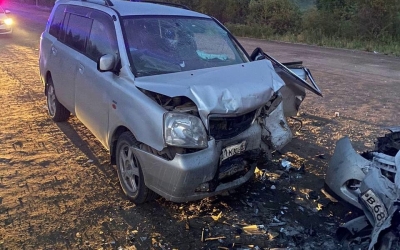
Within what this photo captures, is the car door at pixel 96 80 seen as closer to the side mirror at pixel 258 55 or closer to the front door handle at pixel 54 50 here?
the front door handle at pixel 54 50

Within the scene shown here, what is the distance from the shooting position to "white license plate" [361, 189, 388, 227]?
3.37 m

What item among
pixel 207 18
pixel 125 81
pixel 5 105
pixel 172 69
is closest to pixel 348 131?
pixel 207 18

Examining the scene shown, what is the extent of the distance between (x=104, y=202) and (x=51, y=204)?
53 cm

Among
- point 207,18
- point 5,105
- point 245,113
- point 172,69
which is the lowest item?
point 5,105

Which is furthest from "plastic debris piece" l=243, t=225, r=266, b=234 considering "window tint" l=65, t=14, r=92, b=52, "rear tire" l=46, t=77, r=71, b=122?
"rear tire" l=46, t=77, r=71, b=122

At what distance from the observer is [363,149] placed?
622cm

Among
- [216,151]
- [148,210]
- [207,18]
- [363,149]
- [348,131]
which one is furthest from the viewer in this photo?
[348,131]

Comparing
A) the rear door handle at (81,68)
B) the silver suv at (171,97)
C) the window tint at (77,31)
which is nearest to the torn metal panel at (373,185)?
the silver suv at (171,97)

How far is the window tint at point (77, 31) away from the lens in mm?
5613

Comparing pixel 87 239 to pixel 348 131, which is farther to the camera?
pixel 348 131

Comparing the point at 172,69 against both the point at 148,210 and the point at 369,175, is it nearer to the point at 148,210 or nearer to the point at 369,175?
the point at 148,210

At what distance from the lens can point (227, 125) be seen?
4215 mm

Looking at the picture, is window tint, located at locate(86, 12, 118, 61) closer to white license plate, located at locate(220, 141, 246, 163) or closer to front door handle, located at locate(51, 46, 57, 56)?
front door handle, located at locate(51, 46, 57, 56)

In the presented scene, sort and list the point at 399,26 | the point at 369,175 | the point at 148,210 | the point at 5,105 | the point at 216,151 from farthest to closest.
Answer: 1. the point at 399,26
2. the point at 5,105
3. the point at 148,210
4. the point at 216,151
5. the point at 369,175
